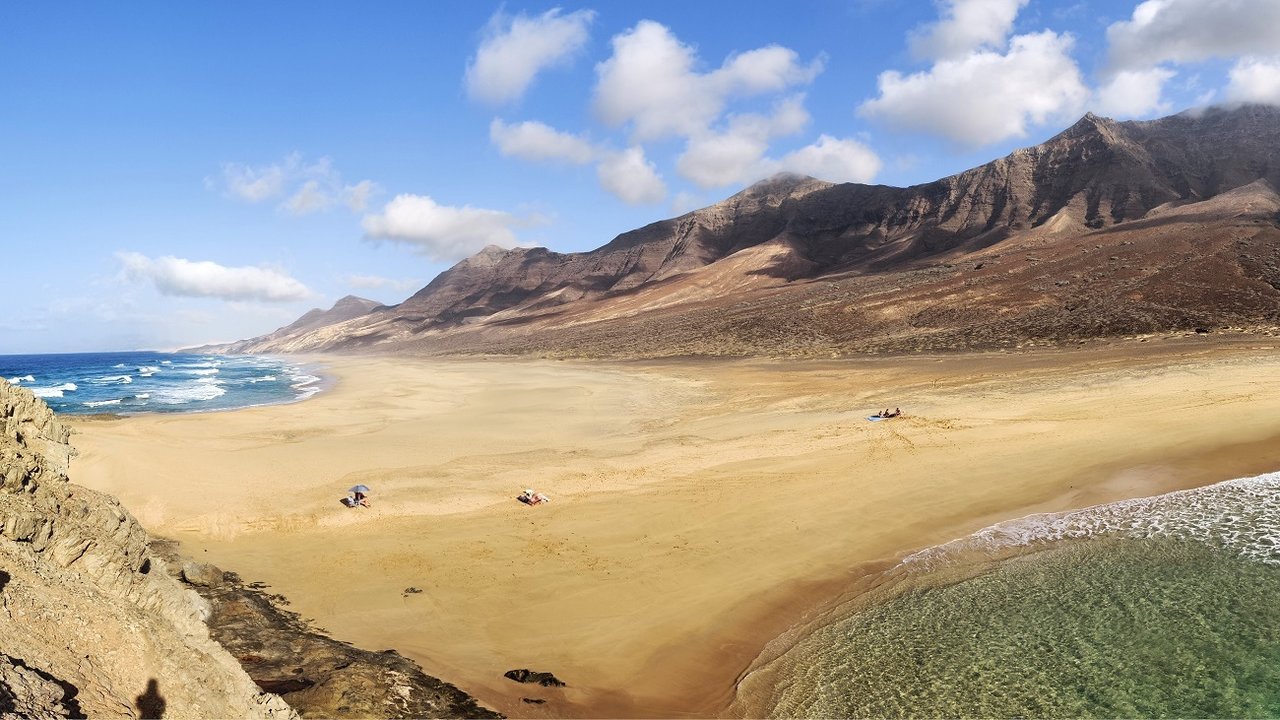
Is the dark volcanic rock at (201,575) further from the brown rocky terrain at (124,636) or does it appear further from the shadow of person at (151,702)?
the shadow of person at (151,702)

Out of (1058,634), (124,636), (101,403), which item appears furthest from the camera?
(101,403)

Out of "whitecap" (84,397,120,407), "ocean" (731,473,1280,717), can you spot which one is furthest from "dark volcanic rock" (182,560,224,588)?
"whitecap" (84,397,120,407)

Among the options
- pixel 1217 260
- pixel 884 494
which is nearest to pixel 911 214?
pixel 1217 260

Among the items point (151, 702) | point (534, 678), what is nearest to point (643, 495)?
point (534, 678)

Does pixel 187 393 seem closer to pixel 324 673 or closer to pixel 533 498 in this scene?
pixel 533 498

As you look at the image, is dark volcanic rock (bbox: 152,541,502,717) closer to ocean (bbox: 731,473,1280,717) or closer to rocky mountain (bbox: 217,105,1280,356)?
ocean (bbox: 731,473,1280,717)

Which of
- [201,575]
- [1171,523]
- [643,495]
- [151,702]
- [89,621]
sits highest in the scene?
[89,621]

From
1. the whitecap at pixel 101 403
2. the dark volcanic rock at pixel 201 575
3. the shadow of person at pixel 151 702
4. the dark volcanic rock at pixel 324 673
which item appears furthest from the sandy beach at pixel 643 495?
the whitecap at pixel 101 403

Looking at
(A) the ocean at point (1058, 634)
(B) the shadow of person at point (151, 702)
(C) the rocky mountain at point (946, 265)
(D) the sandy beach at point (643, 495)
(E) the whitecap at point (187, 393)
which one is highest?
(C) the rocky mountain at point (946, 265)
